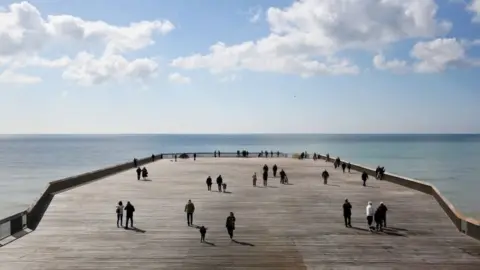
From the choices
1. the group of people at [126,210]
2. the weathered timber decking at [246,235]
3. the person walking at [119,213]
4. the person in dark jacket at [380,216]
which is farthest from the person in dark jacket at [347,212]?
the person walking at [119,213]

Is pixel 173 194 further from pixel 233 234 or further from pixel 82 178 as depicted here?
pixel 233 234

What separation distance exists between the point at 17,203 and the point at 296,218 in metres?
41.8

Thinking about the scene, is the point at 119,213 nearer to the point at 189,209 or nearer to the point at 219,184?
the point at 189,209

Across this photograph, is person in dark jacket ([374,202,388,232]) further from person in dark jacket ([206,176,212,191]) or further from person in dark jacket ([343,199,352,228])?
person in dark jacket ([206,176,212,191])

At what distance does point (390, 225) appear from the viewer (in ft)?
77.2

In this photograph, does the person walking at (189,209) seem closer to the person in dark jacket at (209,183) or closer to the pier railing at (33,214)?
the pier railing at (33,214)

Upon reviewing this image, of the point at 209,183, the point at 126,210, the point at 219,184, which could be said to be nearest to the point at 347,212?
the point at 126,210

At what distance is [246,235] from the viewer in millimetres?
21375

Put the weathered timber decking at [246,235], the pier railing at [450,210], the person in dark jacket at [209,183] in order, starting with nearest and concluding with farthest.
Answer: the weathered timber decking at [246,235] < the pier railing at [450,210] < the person in dark jacket at [209,183]

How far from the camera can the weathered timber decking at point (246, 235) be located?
58.1 ft

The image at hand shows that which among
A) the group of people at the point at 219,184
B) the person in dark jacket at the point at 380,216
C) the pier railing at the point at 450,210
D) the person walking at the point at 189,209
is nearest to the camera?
the pier railing at the point at 450,210

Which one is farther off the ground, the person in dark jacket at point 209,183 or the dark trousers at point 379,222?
the person in dark jacket at point 209,183

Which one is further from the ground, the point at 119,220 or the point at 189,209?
the point at 189,209

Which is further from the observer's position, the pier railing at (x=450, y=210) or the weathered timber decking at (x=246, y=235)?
the pier railing at (x=450, y=210)
